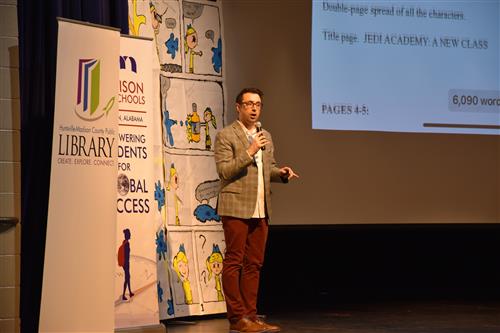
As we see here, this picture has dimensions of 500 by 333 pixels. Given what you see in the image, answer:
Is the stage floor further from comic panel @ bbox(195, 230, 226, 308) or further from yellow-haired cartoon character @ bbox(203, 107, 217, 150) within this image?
yellow-haired cartoon character @ bbox(203, 107, 217, 150)

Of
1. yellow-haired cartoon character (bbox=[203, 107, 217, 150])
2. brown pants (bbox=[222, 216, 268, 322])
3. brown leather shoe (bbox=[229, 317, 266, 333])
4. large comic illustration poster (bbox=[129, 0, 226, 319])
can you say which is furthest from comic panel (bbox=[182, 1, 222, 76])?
brown leather shoe (bbox=[229, 317, 266, 333])

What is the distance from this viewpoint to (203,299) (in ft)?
17.9

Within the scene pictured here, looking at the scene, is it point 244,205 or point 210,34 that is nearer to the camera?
point 244,205

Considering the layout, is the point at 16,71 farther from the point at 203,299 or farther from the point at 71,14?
the point at 203,299

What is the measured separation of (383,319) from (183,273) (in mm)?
1263

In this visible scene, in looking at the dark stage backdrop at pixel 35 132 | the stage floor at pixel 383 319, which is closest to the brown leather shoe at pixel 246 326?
the stage floor at pixel 383 319

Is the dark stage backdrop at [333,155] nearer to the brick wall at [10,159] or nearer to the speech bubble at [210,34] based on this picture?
the speech bubble at [210,34]

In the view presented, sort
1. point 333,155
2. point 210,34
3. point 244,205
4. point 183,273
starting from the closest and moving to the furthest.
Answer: point 244,205 → point 183,273 → point 210,34 → point 333,155

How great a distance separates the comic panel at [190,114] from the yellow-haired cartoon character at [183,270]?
644mm

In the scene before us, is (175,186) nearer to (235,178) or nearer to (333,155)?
(235,178)

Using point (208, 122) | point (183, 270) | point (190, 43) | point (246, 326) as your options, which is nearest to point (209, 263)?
point (183, 270)

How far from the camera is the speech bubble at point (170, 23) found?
214 inches

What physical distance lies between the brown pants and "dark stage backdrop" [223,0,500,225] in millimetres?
1216

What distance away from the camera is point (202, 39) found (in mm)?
5578
